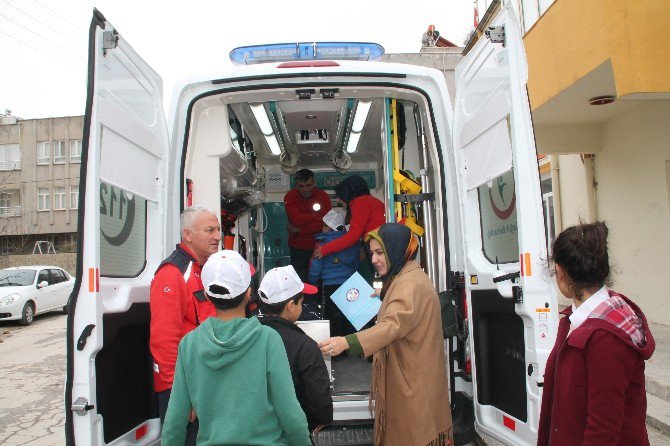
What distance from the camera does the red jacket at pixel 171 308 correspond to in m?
2.53

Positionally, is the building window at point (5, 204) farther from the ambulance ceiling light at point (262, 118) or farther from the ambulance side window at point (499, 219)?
the ambulance side window at point (499, 219)

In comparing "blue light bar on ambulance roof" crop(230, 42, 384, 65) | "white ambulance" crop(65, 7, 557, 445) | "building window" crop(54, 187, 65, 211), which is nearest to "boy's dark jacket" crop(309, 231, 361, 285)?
"white ambulance" crop(65, 7, 557, 445)

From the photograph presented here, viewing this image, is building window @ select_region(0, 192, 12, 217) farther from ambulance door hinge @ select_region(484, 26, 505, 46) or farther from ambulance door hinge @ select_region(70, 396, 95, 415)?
ambulance door hinge @ select_region(484, 26, 505, 46)

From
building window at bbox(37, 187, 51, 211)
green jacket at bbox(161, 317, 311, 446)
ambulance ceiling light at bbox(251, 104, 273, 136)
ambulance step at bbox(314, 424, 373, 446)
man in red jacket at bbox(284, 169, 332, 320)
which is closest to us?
green jacket at bbox(161, 317, 311, 446)

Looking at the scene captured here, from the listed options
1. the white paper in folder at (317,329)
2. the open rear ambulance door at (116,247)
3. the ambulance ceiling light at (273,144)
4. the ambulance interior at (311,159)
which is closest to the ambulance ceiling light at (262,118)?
the ambulance interior at (311,159)

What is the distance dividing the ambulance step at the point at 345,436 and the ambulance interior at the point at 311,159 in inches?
7.2

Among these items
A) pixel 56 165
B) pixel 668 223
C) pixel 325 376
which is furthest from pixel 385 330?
pixel 56 165

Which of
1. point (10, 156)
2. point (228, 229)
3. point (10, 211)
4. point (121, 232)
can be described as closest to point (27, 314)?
point (228, 229)

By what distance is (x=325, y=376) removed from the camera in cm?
211

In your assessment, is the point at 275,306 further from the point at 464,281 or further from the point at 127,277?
the point at 464,281

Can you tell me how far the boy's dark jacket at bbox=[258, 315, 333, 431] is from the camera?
2080 millimetres

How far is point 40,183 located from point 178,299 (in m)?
37.0

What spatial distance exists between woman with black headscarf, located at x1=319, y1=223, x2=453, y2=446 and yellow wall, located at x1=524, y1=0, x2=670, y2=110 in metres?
3.98

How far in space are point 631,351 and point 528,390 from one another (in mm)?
787
